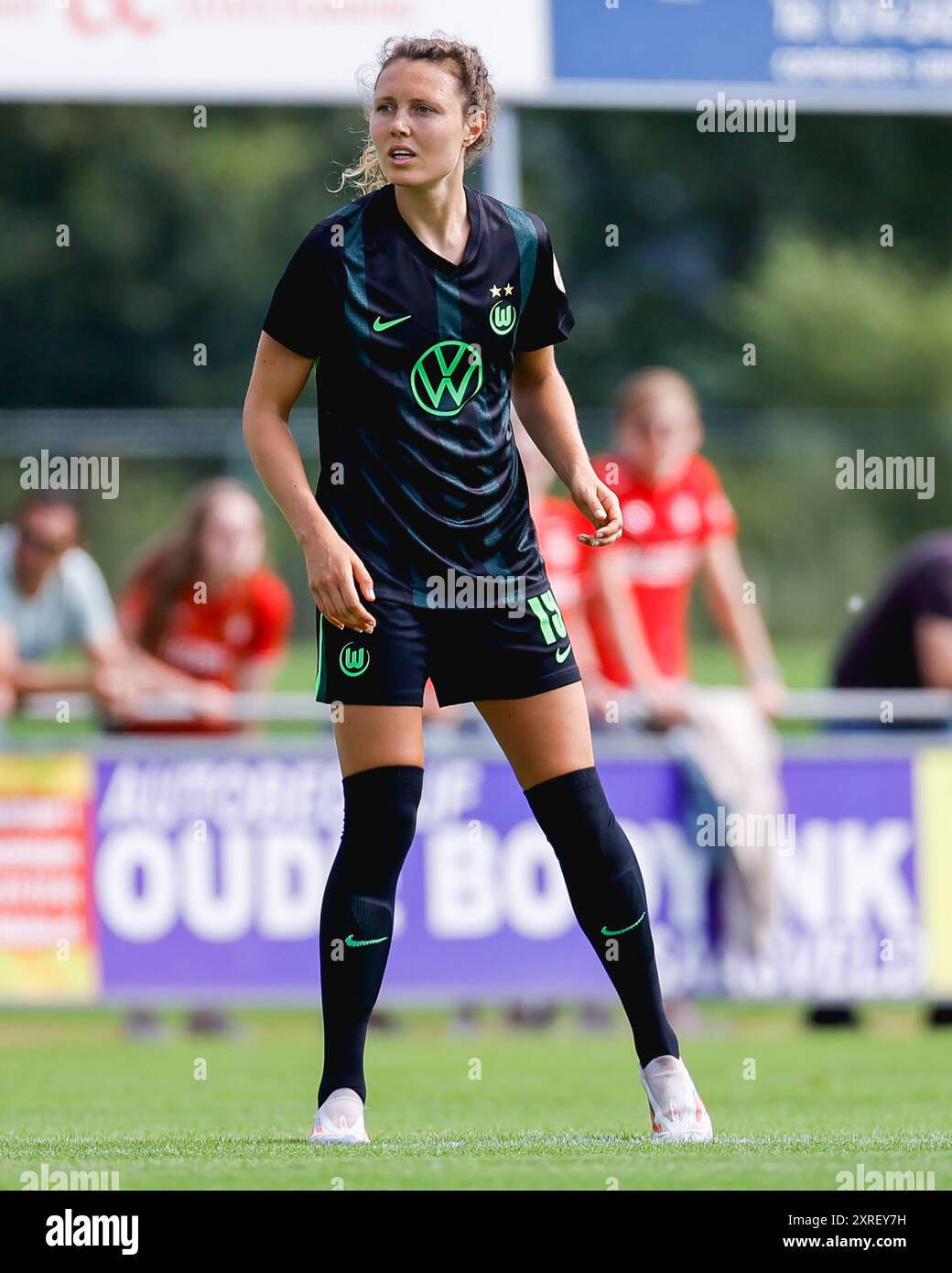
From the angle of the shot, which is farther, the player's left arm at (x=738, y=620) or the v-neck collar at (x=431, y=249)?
the player's left arm at (x=738, y=620)

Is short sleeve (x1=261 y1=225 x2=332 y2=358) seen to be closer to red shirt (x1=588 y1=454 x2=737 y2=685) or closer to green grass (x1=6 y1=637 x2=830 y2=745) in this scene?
red shirt (x1=588 y1=454 x2=737 y2=685)

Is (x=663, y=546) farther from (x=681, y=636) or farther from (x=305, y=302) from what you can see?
(x=305, y=302)

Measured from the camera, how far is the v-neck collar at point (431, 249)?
15.2 feet

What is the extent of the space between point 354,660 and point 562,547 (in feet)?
16.0

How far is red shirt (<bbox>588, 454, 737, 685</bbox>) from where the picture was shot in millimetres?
9797

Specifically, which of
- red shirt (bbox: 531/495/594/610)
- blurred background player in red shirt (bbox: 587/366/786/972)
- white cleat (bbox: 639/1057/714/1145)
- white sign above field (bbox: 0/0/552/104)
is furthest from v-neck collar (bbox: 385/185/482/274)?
white sign above field (bbox: 0/0/552/104)

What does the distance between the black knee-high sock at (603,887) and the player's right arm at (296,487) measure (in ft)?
1.91

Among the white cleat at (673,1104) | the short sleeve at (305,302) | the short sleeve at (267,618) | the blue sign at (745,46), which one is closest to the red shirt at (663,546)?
the short sleeve at (267,618)

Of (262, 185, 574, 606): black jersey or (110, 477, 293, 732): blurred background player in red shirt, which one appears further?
(110, 477, 293, 732): blurred background player in red shirt

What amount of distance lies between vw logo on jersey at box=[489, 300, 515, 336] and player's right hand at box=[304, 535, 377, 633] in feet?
1.92

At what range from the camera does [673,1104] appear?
4648mm

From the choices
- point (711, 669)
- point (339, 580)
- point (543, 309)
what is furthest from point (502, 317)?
point (711, 669)

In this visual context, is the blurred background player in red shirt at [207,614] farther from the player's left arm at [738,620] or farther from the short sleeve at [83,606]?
the player's left arm at [738,620]
